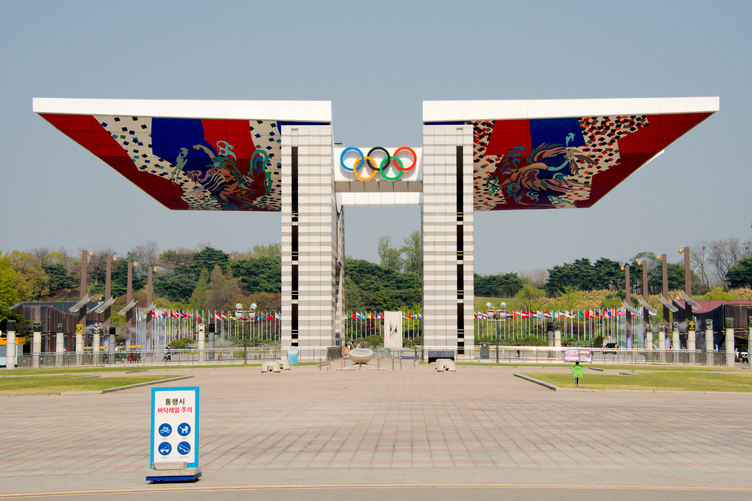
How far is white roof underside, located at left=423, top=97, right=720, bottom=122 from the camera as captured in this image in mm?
45688

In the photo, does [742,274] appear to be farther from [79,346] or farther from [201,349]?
[79,346]

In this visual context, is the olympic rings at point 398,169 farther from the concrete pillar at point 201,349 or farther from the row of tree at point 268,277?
the row of tree at point 268,277

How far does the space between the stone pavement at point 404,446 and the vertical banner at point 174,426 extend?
456mm

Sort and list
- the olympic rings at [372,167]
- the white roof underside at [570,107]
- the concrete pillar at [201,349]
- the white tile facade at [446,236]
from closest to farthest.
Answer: the white roof underside at [570,107] < the concrete pillar at [201,349] < the white tile facade at [446,236] < the olympic rings at [372,167]

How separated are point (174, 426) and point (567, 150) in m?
46.4

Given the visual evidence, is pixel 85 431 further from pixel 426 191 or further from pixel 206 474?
pixel 426 191

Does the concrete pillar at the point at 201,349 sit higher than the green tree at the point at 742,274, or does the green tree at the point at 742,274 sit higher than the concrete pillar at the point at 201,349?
the green tree at the point at 742,274

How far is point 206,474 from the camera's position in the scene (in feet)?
32.7

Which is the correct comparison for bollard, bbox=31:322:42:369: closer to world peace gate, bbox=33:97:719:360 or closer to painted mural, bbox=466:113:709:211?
world peace gate, bbox=33:97:719:360

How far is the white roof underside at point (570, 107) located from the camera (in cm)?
4569

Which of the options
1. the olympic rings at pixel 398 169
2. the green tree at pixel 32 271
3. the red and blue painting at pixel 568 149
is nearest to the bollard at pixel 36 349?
the olympic rings at pixel 398 169

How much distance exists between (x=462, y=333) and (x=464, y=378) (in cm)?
1976

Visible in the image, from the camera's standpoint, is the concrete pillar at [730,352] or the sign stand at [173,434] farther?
the concrete pillar at [730,352]

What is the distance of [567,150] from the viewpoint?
5094 centimetres
